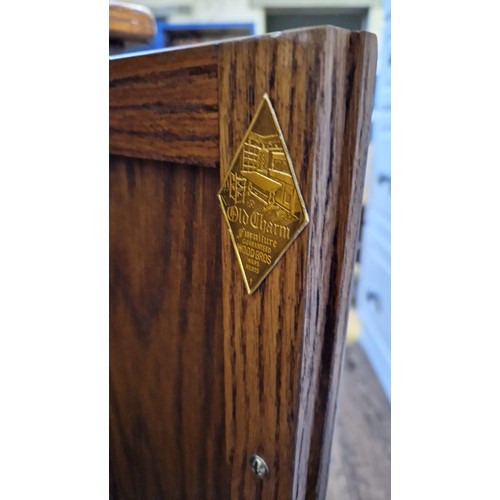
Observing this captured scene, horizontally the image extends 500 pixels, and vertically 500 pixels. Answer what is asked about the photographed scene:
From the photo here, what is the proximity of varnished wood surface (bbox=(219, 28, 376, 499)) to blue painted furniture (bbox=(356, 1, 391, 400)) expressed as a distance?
101 centimetres

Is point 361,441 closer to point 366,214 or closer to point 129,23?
point 366,214

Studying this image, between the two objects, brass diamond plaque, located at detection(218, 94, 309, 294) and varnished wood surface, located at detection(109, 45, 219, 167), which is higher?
varnished wood surface, located at detection(109, 45, 219, 167)

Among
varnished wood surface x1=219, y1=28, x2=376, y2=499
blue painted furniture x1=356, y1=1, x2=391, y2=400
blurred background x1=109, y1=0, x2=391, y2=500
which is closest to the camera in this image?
varnished wood surface x1=219, y1=28, x2=376, y2=499

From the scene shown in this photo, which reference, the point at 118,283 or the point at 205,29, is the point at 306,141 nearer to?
the point at 118,283

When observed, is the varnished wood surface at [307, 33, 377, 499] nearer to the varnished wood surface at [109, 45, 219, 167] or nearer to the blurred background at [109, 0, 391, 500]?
the varnished wood surface at [109, 45, 219, 167]

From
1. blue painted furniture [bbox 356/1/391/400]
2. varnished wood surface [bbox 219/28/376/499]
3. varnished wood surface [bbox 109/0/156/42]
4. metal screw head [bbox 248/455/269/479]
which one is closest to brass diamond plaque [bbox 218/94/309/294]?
varnished wood surface [bbox 219/28/376/499]

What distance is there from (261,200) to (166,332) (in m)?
0.17

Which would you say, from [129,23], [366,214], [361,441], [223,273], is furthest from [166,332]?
[366,214]

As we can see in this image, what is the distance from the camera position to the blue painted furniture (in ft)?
4.07

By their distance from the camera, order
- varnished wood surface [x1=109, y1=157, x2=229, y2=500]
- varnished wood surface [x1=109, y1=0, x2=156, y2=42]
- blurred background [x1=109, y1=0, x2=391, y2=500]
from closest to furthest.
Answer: varnished wood surface [x1=109, y1=157, x2=229, y2=500] < varnished wood surface [x1=109, y1=0, x2=156, y2=42] < blurred background [x1=109, y1=0, x2=391, y2=500]

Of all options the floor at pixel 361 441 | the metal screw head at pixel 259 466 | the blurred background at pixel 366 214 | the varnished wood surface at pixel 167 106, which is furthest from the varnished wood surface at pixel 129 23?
the floor at pixel 361 441

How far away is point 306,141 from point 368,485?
3.31 ft

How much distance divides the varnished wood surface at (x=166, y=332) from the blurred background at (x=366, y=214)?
10.6 inches
